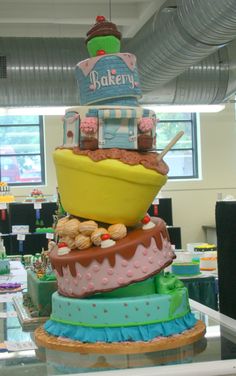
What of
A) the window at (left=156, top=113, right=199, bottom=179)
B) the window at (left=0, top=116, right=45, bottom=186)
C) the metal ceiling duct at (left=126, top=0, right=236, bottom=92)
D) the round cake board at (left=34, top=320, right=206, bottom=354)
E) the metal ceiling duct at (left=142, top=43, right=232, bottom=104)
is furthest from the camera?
the window at (left=156, top=113, right=199, bottom=179)

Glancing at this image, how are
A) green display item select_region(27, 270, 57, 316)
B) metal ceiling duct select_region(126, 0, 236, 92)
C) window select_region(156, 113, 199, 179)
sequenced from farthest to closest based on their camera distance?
window select_region(156, 113, 199, 179)
metal ceiling duct select_region(126, 0, 236, 92)
green display item select_region(27, 270, 57, 316)

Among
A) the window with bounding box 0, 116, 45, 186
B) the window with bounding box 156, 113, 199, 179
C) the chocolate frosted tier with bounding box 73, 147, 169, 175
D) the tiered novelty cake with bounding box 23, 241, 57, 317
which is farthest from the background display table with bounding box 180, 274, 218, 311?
the window with bounding box 156, 113, 199, 179

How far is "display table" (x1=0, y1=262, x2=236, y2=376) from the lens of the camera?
134 centimetres

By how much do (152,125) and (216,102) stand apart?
4.26 m

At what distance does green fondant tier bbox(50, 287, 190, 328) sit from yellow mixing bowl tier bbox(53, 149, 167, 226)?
246mm

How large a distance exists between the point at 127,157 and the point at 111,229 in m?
0.22

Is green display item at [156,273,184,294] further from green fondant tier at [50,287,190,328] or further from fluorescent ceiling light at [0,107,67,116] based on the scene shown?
fluorescent ceiling light at [0,107,67,116]

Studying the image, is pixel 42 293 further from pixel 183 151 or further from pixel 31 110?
pixel 183 151

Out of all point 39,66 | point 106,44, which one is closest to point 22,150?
point 39,66

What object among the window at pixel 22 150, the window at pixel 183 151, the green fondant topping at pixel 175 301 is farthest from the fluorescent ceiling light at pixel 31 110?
the green fondant topping at pixel 175 301

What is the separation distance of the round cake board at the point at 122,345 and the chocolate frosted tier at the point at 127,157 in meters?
0.49

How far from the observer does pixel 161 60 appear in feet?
14.6

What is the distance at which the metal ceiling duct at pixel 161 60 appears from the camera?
144 inches

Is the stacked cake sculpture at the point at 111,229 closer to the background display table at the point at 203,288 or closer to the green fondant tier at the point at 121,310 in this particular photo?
the green fondant tier at the point at 121,310
